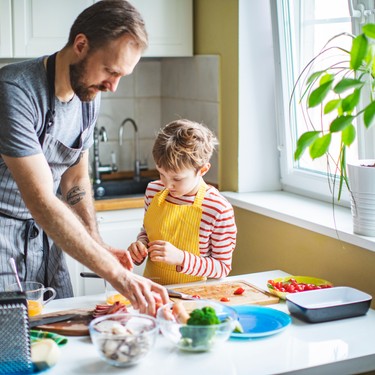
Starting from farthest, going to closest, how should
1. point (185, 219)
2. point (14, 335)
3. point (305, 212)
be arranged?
point (305, 212), point (185, 219), point (14, 335)

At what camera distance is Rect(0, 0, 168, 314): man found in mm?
1958

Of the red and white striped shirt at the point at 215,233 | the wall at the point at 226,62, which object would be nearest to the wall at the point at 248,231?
the wall at the point at 226,62

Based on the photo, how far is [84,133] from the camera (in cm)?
246

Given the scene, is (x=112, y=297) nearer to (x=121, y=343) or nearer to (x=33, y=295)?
(x=33, y=295)

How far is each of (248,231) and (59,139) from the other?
3.84 ft

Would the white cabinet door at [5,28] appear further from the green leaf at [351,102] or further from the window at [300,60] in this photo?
the green leaf at [351,102]

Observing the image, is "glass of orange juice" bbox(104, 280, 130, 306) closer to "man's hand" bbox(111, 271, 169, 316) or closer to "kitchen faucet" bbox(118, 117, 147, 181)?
"man's hand" bbox(111, 271, 169, 316)

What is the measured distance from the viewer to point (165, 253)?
232 cm

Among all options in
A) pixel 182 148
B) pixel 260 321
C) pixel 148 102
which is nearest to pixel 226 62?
pixel 148 102

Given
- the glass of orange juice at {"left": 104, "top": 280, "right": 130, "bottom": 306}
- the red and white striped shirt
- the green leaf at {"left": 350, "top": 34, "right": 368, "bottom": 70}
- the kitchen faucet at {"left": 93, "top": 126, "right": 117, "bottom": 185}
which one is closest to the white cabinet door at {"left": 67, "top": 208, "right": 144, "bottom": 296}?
the kitchen faucet at {"left": 93, "top": 126, "right": 117, "bottom": 185}

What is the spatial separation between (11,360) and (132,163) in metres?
2.31

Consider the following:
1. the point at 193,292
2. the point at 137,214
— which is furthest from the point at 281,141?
the point at 193,292

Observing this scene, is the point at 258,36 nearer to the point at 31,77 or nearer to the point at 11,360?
the point at 31,77

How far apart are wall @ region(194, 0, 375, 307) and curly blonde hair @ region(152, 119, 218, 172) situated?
618 millimetres
